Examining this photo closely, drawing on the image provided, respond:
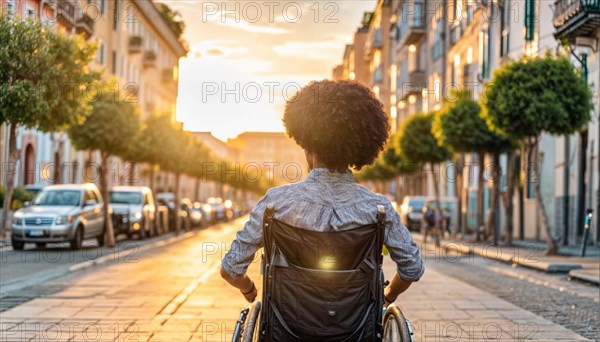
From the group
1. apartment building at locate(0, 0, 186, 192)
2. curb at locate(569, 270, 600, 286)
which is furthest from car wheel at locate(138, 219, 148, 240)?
curb at locate(569, 270, 600, 286)

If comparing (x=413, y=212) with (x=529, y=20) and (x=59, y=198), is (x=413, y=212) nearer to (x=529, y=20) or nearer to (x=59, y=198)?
(x=529, y=20)

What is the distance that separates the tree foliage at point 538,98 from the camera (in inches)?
943

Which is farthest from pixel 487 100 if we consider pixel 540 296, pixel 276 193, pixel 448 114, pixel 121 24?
pixel 121 24

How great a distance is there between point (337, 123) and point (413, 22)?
61.9 m

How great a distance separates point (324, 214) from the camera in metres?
4.09

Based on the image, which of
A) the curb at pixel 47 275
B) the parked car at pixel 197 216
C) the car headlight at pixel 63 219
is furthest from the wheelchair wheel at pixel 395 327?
the parked car at pixel 197 216

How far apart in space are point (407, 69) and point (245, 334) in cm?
6829

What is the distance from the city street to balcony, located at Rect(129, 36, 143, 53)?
43632 mm

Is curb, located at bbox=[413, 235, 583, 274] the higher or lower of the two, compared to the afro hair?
lower

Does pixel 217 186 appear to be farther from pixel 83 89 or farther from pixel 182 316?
pixel 182 316

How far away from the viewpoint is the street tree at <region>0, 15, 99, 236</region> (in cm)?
2106

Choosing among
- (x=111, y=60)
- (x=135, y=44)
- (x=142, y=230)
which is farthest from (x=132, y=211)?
(x=135, y=44)

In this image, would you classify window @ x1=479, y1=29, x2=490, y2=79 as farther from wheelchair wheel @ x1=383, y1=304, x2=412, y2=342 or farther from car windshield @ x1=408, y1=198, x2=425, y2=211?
wheelchair wheel @ x1=383, y1=304, x2=412, y2=342

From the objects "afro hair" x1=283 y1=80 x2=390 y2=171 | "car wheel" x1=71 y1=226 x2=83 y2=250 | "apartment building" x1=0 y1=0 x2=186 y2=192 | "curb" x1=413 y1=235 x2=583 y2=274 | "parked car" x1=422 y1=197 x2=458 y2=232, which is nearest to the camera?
"afro hair" x1=283 y1=80 x2=390 y2=171
